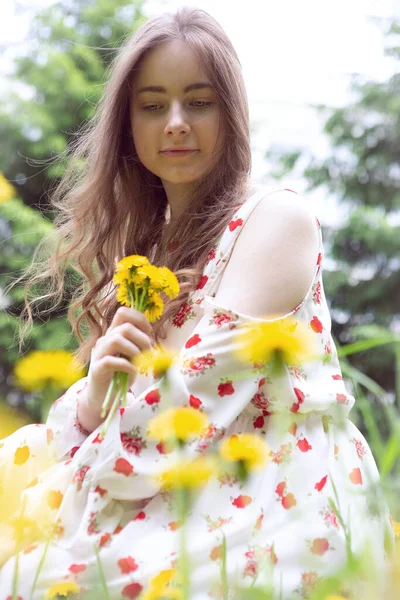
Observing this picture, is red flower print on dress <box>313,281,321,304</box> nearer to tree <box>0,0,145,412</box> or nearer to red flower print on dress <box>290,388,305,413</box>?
red flower print on dress <box>290,388,305,413</box>

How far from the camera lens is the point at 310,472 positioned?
43.3 inches

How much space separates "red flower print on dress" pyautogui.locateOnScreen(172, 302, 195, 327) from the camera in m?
1.29

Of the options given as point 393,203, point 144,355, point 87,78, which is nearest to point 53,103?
point 87,78

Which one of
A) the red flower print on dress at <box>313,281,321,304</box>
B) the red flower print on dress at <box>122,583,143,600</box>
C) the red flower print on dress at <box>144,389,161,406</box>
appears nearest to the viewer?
the red flower print on dress at <box>122,583,143,600</box>

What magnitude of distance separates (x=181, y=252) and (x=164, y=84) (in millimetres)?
304

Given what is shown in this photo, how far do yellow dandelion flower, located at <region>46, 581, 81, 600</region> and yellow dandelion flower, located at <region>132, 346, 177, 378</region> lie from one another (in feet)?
0.85

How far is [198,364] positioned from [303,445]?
19 centimetres

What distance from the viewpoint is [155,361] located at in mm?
858

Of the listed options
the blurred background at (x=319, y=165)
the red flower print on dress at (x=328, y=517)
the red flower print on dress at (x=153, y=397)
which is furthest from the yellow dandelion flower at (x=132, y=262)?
the blurred background at (x=319, y=165)

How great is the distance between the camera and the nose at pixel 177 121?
1.38 metres

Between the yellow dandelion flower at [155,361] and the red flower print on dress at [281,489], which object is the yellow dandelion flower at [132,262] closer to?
the yellow dandelion flower at [155,361]

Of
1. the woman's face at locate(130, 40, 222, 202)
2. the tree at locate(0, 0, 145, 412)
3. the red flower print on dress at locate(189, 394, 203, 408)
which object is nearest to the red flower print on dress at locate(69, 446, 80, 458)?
the red flower print on dress at locate(189, 394, 203, 408)

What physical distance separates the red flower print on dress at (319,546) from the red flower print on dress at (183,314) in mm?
422

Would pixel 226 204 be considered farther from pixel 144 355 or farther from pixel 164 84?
pixel 144 355
